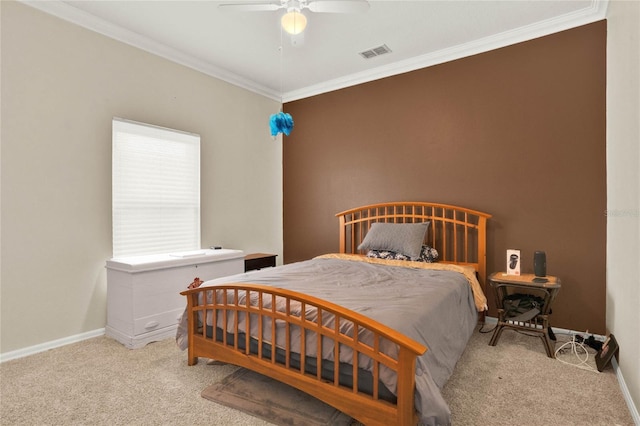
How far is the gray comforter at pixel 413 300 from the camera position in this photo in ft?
5.26

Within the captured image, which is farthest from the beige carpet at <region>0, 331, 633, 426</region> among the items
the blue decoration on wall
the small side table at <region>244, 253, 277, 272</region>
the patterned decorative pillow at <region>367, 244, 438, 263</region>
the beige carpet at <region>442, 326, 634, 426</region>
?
the blue decoration on wall

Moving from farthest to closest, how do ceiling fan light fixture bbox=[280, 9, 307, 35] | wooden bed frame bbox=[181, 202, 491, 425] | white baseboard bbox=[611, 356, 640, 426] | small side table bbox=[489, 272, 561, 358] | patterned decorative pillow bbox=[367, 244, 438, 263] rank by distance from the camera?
patterned decorative pillow bbox=[367, 244, 438, 263], small side table bbox=[489, 272, 561, 358], ceiling fan light fixture bbox=[280, 9, 307, 35], white baseboard bbox=[611, 356, 640, 426], wooden bed frame bbox=[181, 202, 491, 425]

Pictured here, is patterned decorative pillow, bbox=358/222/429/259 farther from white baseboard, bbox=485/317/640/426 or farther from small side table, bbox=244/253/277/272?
white baseboard, bbox=485/317/640/426

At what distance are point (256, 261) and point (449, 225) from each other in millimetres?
2166

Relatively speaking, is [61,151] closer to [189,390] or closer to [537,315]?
[189,390]

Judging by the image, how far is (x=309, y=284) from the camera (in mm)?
2504

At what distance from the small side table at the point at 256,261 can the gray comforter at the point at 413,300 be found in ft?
3.12

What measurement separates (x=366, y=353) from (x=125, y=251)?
2.67 meters

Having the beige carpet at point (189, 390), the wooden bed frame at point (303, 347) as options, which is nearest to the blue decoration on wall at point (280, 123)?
the wooden bed frame at point (303, 347)

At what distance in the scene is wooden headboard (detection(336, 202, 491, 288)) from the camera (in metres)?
3.37

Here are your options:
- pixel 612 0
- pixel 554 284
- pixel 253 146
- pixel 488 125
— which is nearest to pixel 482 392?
pixel 554 284

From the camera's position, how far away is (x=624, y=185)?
7.29 feet

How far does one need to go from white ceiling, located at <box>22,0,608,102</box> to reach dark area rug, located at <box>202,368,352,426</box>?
2235 mm

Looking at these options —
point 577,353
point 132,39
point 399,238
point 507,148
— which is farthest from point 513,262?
point 132,39
